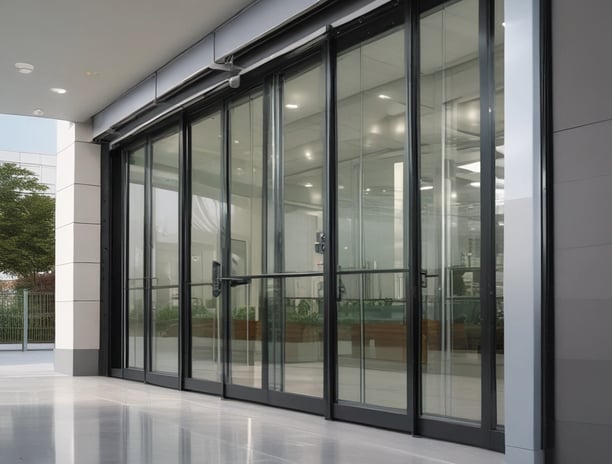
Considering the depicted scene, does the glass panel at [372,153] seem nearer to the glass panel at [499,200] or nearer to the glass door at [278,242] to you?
the glass door at [278,242]

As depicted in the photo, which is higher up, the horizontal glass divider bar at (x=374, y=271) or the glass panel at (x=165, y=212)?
the glass panel at (x=165, y=212)

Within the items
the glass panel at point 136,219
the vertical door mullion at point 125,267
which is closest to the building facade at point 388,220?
the glass panel at point 136,219

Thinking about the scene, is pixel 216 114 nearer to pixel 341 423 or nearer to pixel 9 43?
pixel 9 43

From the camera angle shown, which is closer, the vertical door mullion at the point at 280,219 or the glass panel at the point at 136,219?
the vertical door mullion at the point at 280,219

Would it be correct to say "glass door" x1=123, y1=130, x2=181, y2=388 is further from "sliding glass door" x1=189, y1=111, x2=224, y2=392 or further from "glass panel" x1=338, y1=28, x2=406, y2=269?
"glass panel" x1=338, y1=28, x2=406, y2=269

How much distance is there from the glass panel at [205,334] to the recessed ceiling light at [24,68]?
11.4 feet

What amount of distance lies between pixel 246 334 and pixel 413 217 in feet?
10.3

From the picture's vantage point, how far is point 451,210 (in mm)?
6176

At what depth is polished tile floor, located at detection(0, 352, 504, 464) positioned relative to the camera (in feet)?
17.8

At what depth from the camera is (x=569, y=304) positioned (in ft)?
15.0

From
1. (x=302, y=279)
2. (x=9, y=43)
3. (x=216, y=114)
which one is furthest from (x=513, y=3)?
(x=9, y=43)

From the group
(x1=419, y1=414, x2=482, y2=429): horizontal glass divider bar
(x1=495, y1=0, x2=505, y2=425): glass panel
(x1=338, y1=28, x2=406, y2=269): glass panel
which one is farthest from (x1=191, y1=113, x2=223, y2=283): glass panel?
(x1=495, y1=0, x2=505, y2=425): glass panel

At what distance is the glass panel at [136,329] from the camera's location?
39.1 feet

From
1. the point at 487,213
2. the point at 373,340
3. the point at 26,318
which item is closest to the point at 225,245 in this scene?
the point at 373,340
